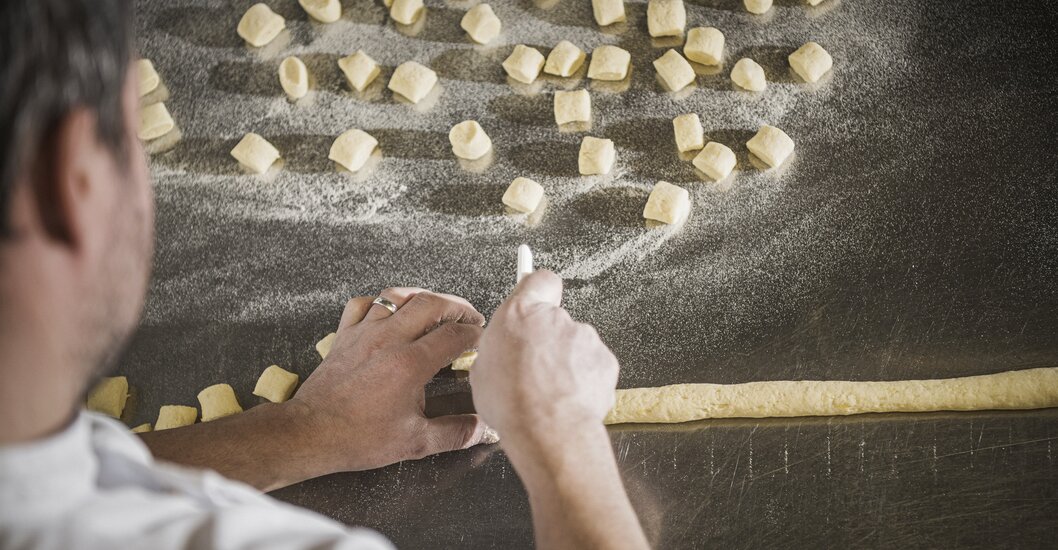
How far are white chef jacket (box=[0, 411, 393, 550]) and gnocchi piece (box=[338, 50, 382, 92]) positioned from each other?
3.89 ft

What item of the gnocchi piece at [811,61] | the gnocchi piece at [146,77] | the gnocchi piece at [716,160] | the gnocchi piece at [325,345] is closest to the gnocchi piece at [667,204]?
the gnocchi piece at [716,160]

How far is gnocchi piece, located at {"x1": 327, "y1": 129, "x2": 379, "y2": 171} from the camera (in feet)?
5.85

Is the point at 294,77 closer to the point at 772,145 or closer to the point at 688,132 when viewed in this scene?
the point at 688,132

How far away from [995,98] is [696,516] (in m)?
1.18

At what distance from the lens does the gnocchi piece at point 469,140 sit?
176 centimetres

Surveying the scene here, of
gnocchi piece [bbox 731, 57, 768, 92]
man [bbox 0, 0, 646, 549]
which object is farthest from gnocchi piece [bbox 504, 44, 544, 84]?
man [bbox 0, 0, 646, 549]

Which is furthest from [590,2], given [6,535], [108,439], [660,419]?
[6,535]

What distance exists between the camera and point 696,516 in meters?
1.46

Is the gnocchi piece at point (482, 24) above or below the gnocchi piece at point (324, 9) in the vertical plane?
below

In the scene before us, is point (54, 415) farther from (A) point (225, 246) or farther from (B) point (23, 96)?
(A) point (225, 246)

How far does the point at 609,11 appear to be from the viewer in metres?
1.88

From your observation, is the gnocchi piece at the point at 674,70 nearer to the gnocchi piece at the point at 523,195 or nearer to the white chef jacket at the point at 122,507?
the gnocchi piece at the point at 523,195

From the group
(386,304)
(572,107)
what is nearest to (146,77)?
(386,304)

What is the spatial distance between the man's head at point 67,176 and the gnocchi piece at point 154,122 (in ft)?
4.17
